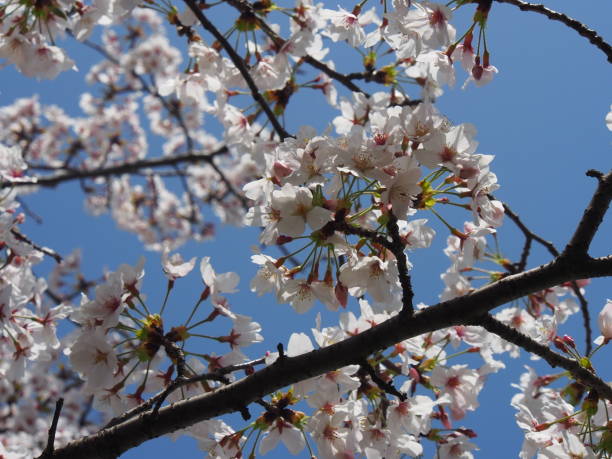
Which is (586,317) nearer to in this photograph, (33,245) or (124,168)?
(33,245)

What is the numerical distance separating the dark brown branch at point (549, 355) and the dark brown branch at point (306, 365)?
9 centimetres

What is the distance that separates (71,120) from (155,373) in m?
11.1

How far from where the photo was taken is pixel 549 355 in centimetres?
189

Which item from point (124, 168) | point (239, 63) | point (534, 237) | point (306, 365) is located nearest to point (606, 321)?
point (534, 237)

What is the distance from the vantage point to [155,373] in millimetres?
2338

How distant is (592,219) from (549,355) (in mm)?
503

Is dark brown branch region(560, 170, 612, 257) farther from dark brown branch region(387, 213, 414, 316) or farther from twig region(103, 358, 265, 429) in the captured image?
twig region(103, 358, 265, 429)

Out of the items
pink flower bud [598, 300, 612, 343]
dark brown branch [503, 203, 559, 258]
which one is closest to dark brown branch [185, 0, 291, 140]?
dark brown branch [503, 203, 559, 258]

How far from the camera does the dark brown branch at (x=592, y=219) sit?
1.81 metres

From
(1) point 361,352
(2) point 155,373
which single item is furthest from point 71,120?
(1) point 361,352

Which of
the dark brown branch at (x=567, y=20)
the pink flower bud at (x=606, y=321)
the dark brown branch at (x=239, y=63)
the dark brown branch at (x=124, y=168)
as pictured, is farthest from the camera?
the dark brown branch at (x=124, y=168)

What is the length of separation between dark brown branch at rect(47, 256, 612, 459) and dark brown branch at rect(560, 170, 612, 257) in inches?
2.2

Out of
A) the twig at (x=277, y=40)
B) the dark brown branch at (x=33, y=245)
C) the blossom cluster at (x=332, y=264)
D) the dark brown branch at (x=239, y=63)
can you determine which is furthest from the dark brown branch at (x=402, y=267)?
the dark brown branch at (x=33, y=245)

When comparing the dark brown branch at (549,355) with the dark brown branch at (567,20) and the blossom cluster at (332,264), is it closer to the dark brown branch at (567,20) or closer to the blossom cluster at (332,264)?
the blossom cluster at (332,264)
